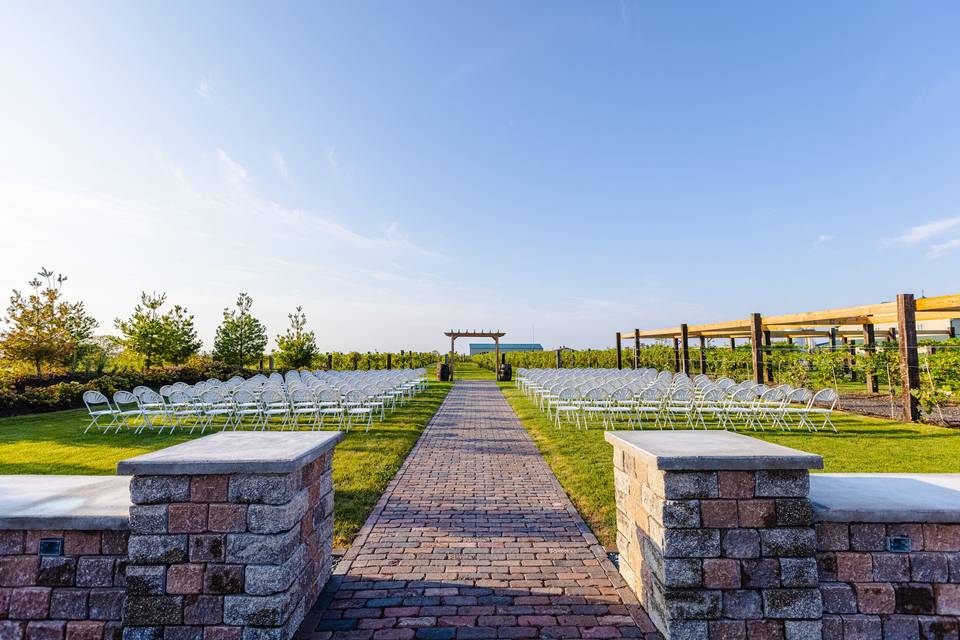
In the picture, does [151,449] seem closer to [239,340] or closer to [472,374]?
[239,340]

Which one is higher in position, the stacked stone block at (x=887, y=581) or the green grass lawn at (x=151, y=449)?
the stacked stone block at (x=887, y=581)

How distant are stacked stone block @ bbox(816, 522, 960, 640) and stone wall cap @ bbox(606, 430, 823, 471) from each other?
1.34 ft

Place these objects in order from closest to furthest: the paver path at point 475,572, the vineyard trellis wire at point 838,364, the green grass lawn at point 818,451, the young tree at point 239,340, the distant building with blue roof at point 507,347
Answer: the paver path at point 475,572 → the green grass lawn at point 818,451 → the vineyard trellis wire at point 838,364 → the young tree at point 239,340 → the distant building with blue roof at point 507,347

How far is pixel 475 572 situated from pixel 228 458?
1.89 metres

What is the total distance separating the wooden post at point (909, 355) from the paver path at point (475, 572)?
30.6 feet

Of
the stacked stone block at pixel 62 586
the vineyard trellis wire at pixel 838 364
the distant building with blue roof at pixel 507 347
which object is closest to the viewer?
the stacked stone block at pixel 62 586

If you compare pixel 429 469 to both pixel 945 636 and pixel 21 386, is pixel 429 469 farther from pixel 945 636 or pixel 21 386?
pixel 21 386

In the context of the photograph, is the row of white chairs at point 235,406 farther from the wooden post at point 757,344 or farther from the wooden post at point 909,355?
the wooden post at point 909,355

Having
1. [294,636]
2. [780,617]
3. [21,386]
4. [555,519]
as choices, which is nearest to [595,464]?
[555,519]

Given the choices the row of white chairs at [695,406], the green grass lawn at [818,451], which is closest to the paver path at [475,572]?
the green grass lawn at [818,451]

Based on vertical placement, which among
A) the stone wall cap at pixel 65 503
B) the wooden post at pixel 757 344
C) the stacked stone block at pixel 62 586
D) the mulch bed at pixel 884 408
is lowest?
the mulch bed at pixel 884 408

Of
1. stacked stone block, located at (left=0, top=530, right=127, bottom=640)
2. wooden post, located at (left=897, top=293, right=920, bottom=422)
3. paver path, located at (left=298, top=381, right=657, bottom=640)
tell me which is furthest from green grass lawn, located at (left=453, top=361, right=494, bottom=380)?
stacked stone block, located at (left=0, top=530, right=127, bottom=640)

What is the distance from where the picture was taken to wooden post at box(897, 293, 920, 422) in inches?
392

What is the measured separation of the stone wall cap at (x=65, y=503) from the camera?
2373mm
